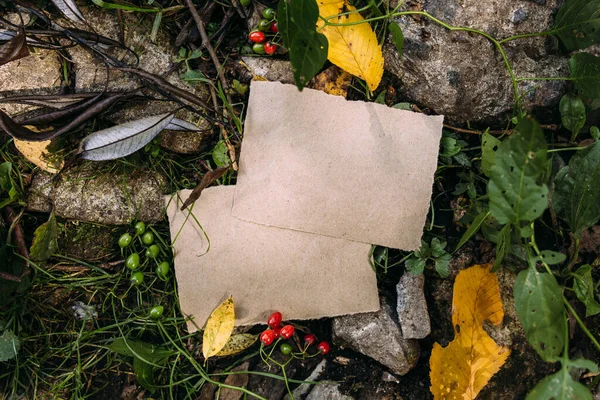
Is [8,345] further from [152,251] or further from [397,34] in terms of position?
[397,34]

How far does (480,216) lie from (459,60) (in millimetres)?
491

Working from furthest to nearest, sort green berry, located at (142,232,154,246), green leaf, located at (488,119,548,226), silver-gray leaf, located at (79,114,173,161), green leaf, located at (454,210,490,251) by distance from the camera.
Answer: green berry, located at (142,232,154,246), silver-gray leaf, located at (79,114,173,161), green leaf, located at (454,210,490,251), green leaf, located at (488,119,548,226)

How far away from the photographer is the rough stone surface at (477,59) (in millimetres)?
1628

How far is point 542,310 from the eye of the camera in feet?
4.41

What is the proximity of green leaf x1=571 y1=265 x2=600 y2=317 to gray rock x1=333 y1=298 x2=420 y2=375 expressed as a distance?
515 millimetres

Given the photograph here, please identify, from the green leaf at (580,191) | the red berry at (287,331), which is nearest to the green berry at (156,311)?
the red berry at (287,331)

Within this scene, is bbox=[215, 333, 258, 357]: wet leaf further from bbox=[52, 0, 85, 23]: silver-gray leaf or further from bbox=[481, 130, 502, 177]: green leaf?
bbox=[52, 0, 85, 23]: silver-gray leaf

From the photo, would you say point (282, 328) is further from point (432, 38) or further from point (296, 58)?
point (432, 38)

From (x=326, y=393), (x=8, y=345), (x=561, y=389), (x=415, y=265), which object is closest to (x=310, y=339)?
(x=326, y=393)

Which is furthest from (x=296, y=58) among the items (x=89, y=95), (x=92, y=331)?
(x=92, y=331)

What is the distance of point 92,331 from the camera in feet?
5.86

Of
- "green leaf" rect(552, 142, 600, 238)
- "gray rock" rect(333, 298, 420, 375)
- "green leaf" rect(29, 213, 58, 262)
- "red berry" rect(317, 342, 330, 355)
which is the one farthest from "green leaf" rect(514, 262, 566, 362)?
"green leaf" rect(29, 213, 58, 262)

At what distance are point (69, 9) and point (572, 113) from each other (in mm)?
1628

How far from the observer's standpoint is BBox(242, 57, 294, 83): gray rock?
1.78m
